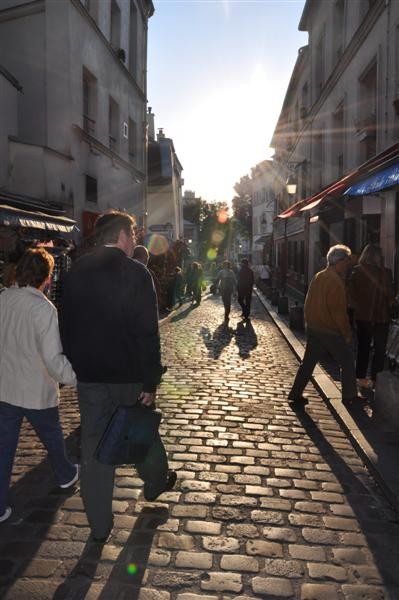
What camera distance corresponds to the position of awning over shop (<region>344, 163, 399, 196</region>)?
A: 22.1 feet

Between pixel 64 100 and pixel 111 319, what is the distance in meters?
11.8

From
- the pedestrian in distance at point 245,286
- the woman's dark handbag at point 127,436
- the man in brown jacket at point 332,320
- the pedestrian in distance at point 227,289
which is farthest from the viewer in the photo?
the pedestrian in distance at point 227,289

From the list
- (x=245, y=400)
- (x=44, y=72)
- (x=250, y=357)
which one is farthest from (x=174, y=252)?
(x=245, y=400)

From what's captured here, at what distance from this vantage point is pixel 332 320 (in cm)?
554

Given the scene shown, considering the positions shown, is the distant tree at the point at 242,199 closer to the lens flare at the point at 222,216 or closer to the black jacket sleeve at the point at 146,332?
the lens flare at the point at 222,216

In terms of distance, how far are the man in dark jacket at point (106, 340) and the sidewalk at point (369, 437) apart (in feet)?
6.55

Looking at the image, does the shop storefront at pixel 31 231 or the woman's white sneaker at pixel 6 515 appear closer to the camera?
the woman's white sneaker at pixel 6 515

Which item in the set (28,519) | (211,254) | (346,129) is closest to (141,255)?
(28,519)

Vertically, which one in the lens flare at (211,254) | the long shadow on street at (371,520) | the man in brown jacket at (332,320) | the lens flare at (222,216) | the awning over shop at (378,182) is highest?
the lens flare at (222,216)

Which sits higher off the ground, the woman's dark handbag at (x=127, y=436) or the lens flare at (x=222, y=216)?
the lens flare at (x=222, y=216)

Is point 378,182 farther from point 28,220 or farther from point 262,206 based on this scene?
point 262,206

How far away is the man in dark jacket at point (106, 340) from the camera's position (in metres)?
Answer: 2.88

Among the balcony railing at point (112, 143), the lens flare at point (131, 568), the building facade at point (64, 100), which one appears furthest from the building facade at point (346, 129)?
the balcony railing at point (112, 143)

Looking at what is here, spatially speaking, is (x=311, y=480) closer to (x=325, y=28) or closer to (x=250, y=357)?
(x=250, y=357)
